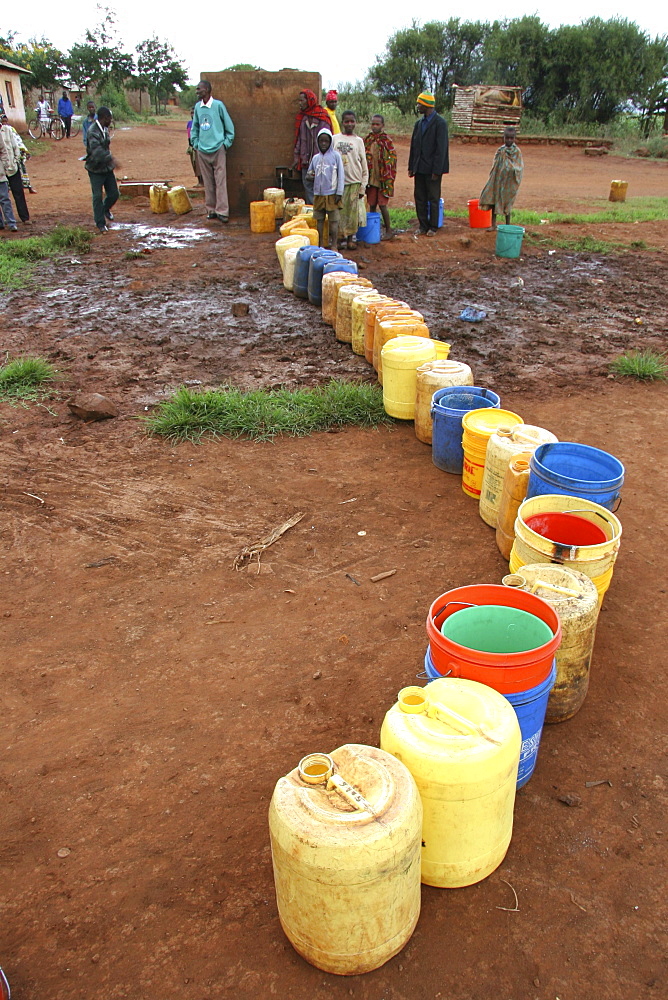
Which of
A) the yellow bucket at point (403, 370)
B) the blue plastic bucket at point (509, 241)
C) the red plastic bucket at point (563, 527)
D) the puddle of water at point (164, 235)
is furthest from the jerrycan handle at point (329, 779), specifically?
the puddle of water at point (164, 235)

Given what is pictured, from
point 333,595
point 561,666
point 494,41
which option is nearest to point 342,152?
point 333,595

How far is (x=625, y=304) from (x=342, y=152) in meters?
4.24

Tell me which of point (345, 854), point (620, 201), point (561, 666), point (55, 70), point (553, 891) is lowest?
point (553, 891)

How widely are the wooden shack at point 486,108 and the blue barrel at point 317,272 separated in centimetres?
1932

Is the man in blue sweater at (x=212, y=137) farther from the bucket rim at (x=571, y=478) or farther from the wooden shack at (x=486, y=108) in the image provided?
the wooden shack at (x=486, y=108)

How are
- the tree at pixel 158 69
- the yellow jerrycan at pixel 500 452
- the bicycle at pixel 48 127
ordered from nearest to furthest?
the yellow jerrycan at pixel 500 452 < the bicycle at pixel 48 127 < the tree at pixel 158 69

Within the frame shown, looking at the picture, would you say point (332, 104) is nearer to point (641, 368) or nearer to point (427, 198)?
point (427, 198)

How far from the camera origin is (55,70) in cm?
3594

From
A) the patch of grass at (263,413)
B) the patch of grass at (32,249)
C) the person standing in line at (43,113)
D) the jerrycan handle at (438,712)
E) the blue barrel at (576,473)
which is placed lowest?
the patch of grass at (263,413)

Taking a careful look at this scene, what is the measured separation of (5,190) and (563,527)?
40.8 feet

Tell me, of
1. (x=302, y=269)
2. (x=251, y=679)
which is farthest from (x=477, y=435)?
(x=302, y=269)

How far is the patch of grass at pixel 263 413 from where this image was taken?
523 centimetres

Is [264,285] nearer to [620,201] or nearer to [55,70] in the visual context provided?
[620,201]

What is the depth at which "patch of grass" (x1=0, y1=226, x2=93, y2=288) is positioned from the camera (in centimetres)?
964
